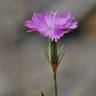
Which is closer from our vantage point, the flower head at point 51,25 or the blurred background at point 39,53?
the flower head at point 51,25

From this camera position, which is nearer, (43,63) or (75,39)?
(43,63)

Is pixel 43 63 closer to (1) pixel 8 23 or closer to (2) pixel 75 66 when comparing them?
(2) pixel 75 66

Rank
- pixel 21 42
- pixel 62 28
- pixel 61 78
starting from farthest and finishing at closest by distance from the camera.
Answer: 1. pixel 21 42
2. pixel 61 78
3. pixel 62 28

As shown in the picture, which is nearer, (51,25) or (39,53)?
(51,25)

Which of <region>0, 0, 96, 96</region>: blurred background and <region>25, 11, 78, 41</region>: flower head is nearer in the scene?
<region>25, 11, 78, 41</region>: flower head

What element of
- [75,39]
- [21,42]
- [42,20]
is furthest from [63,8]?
[42,20]
